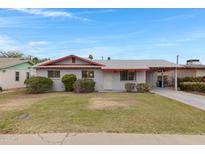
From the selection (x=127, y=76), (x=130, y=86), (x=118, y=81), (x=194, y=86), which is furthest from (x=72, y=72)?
(x=194, y=86)

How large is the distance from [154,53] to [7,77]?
24090mm

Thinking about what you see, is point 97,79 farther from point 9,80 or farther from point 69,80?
point 9,80

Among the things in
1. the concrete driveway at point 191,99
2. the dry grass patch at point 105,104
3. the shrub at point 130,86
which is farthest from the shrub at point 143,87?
the dry grass patch at point 105,104

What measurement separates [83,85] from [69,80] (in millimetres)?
1878

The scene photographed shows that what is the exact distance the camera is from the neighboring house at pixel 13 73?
76.1 ft

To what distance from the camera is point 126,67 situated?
21.4 meters

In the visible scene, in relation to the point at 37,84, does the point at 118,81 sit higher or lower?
higher

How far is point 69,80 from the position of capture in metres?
20.8

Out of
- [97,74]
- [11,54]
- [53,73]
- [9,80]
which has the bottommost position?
[9,80]

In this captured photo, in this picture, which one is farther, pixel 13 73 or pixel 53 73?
pixel 13 73

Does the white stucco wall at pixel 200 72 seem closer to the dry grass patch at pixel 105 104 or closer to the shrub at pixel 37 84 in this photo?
the dry grass patch at pixel 105 104

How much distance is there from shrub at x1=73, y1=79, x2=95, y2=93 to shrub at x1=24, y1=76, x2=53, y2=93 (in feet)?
9.43
